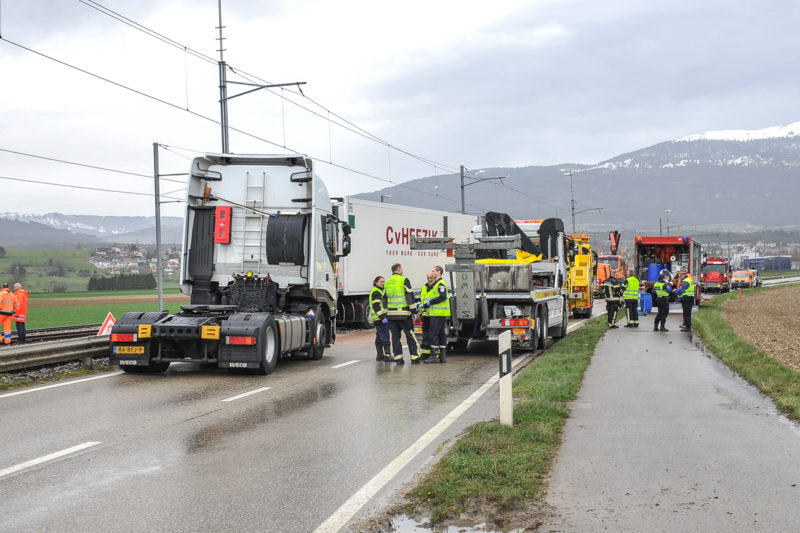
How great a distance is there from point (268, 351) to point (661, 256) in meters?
25.6

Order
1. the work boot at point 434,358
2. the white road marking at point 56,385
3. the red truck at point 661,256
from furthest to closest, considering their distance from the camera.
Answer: the red truck at point 661,256
the work boot at point 434,358
the white road marking at point 56,385

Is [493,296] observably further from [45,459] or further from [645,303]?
[645,303]

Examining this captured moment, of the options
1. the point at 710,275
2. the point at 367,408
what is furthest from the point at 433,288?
the point at 710,275

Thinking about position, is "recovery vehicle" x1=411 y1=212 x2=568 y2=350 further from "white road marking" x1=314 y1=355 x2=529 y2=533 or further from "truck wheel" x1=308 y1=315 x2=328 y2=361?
"white road marking" x1=314 y1=355 x2=529 y2=533

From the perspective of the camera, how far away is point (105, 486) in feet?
19.5

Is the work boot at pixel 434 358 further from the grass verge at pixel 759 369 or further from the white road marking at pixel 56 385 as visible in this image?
the white road marking at pixel 56 385

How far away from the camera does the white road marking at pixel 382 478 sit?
5070mm

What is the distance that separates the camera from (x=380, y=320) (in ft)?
48.6

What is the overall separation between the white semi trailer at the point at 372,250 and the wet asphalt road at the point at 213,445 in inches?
448

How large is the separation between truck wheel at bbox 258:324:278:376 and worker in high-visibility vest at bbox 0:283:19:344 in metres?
10.3

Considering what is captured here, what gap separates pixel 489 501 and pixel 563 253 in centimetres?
1587

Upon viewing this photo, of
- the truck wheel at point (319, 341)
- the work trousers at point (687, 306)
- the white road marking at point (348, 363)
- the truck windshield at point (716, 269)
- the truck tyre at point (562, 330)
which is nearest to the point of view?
the white road marking at point (348, 363)

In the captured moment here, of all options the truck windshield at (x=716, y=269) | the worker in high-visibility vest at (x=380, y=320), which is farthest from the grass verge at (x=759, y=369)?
the truck windshield at (x=716, y=269)

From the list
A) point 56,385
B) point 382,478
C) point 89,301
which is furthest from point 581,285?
point 89,301
